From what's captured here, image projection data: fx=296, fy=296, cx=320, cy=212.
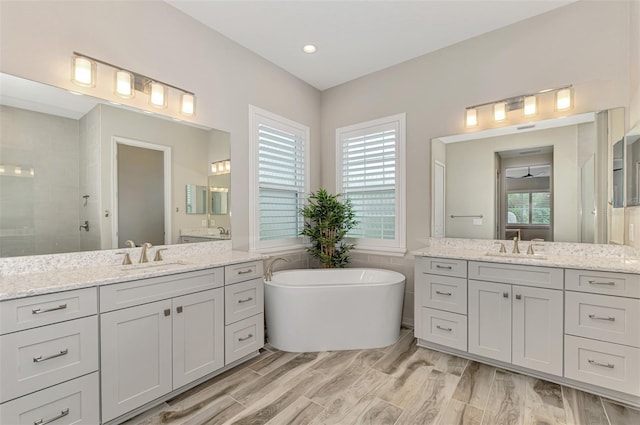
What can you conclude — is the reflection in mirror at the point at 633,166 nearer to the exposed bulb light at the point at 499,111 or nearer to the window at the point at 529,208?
the window at the point at 529,208

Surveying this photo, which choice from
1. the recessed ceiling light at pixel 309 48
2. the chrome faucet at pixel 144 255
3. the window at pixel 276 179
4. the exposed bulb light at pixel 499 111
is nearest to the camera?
the chrome faucet at pixel 144 255

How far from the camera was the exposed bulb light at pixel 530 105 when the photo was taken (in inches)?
104

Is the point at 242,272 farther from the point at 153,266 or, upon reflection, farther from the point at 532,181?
the point at 532,181

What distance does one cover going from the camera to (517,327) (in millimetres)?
2303

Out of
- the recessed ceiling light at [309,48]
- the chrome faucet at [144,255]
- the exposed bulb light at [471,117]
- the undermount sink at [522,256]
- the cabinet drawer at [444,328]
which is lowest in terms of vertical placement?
the cabinet drawer at [444,328]

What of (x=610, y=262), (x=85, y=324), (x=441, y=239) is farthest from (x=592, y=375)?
(x=85, y=324)

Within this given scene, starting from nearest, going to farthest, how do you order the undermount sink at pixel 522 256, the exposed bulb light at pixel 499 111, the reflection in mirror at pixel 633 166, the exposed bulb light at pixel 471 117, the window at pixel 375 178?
the reflection in mirror at pixel 633 166 < the undermount sink at pixel 522 256 < the exposed bulb light at pixel 499 111 < the exposed bulb light at pixel 471 117 < the window at pixel 375 178

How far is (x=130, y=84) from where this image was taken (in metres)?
2.22

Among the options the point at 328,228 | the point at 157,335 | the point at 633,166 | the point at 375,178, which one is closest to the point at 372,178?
the point at 375,178

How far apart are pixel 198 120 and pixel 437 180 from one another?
2486 millimetres

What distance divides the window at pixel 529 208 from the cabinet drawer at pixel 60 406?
3.39 meters

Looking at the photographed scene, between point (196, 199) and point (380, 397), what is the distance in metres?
2.19

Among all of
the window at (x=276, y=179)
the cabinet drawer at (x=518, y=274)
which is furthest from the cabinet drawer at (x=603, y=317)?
the window at (x=276, y=179)

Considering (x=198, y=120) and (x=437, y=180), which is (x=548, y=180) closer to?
(x=437, y=180)
